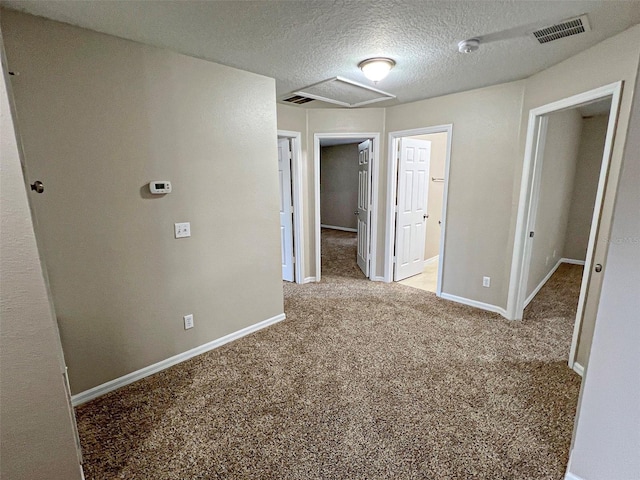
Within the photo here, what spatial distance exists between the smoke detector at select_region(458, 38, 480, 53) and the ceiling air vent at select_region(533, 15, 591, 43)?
0.34m

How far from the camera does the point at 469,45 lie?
2.02m

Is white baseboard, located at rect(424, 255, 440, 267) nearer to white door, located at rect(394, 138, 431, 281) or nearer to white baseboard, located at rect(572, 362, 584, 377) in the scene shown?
white door, located at rect(394, 138, 431, 281)

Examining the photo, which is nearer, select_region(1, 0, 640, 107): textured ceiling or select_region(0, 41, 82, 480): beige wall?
select_region(0, 41, 82, 480): beige wall

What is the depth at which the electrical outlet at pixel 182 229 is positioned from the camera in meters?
2.31

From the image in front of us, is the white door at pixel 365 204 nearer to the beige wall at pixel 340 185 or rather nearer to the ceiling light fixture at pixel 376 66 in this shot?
the ceiling light fixture at pixel 376 66

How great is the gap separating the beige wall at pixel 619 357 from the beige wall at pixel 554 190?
2229 mm

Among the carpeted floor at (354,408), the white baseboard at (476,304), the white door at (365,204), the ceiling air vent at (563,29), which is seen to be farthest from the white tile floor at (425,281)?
the ceiling air vent at (563,29)

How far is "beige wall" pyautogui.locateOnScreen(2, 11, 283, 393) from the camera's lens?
1.75 metres

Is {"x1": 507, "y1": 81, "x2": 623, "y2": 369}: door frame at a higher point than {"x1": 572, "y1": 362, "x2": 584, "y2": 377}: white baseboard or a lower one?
higher

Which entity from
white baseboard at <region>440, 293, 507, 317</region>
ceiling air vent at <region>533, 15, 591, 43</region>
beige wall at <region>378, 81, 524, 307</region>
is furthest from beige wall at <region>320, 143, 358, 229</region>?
ceiling air vent at <region>533, 15, 591, 43</region>

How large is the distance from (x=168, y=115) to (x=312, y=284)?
2807 millimetres

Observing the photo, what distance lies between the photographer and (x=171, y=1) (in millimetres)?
1540

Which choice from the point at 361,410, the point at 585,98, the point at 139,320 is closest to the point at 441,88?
the point at 585,98

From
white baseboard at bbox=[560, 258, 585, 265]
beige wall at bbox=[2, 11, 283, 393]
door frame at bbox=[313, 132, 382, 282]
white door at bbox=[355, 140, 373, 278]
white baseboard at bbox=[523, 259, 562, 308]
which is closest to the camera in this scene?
beige wall at bbox=[2, 11, 283, 393]
